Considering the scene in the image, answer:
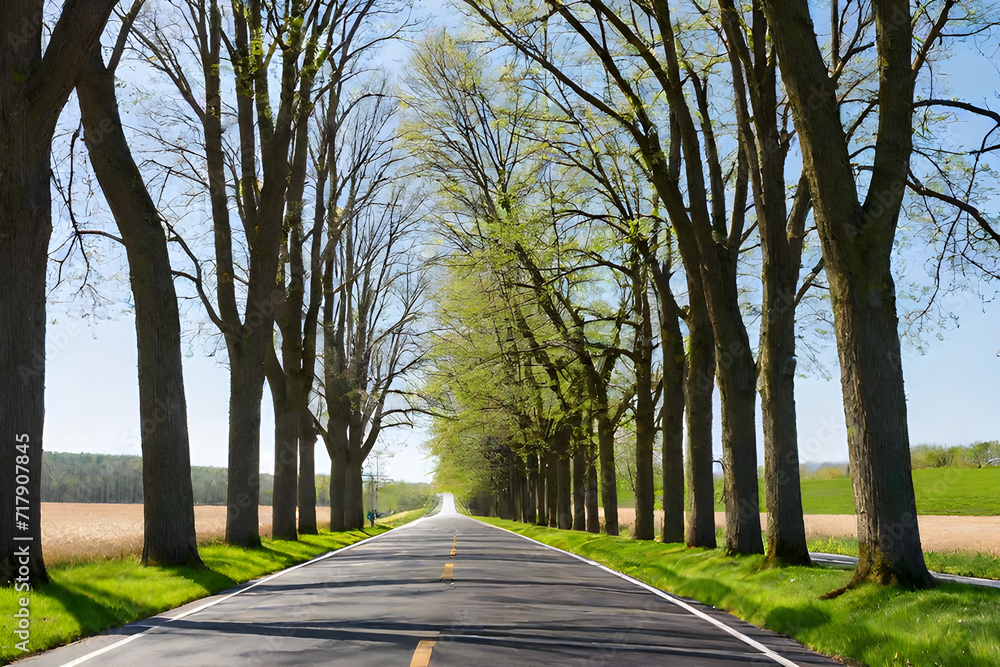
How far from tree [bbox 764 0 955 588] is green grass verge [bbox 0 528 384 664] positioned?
810 centimetres

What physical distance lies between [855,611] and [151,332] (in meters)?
11.0

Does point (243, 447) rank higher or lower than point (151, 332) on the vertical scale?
lower

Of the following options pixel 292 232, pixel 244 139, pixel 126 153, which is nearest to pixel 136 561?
pixel 126 153

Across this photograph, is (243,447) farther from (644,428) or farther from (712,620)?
(712,620)

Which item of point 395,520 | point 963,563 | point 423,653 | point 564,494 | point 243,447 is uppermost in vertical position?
point 243,447

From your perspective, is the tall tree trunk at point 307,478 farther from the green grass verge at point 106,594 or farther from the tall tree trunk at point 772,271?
the tall tree trunk at point 772,271

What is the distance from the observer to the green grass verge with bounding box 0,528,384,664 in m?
7.78

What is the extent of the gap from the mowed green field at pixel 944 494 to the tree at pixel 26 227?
176 ft

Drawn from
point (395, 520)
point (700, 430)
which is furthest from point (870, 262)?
point (395, 520)

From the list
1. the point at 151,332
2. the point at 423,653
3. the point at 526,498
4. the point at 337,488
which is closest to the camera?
the point at 423,653

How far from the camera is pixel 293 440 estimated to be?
82.9 ft

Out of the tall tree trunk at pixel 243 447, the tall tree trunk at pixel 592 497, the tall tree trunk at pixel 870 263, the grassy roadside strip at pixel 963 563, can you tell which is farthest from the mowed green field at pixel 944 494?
the tall tree trunk at pixel 870 263

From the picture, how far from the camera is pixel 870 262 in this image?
32.3 ft

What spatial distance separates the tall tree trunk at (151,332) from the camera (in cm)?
1337
